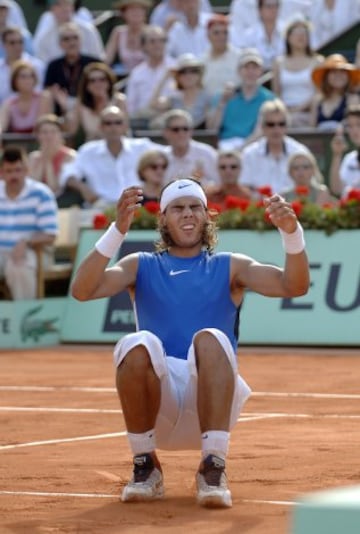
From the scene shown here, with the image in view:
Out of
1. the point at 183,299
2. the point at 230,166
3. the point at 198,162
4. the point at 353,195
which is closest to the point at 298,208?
the point at 353,195

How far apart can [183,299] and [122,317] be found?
7.77 m

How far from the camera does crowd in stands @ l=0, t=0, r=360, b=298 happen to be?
14.8 metres

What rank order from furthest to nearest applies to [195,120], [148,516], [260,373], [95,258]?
[195,120]
[260,373]
[95,258]
[148,516]

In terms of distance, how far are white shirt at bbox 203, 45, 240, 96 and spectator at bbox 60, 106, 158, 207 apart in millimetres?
1505

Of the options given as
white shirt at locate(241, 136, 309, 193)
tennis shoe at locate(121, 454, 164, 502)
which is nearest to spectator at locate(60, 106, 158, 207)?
white shirt at locate(241, 136, 309, 193)

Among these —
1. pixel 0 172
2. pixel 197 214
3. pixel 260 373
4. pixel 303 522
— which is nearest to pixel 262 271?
pixel 197 214

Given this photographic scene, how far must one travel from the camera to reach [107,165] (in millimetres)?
15523

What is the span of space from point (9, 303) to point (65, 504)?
327 inches

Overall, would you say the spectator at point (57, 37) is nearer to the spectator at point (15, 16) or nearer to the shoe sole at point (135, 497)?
the spectator at point (15, 16)

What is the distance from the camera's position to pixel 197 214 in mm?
6457

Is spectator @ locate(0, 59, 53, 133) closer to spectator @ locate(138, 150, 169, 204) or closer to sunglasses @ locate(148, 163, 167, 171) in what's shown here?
spectator @ locate(138, 150, 169, 204)

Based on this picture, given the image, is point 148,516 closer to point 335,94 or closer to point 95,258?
point 95,258

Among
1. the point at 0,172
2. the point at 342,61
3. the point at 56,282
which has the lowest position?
the point at 56,282

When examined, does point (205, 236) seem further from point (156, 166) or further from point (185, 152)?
point (185, 152)
